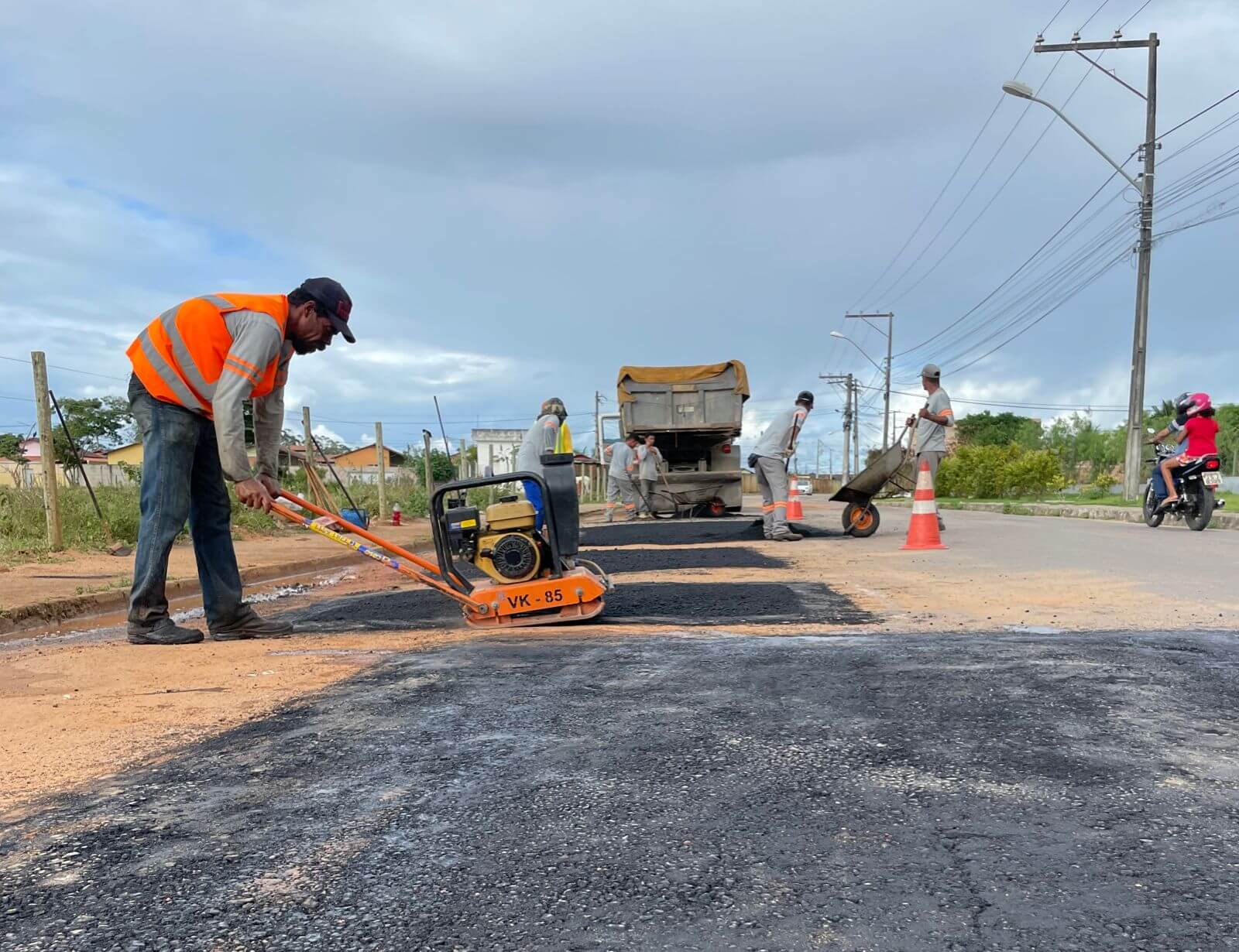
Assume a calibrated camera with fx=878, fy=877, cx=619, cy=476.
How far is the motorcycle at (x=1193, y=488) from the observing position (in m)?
10.5

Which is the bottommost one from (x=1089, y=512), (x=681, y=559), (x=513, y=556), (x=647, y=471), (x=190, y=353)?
(x=681, y=559)

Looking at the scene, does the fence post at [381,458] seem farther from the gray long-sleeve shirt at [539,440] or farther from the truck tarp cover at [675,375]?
the gray long-sleeve shirt at [539,440]

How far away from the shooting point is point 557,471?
4.67 meters

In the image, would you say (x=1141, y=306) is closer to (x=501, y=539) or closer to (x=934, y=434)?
(x=934, y=434)

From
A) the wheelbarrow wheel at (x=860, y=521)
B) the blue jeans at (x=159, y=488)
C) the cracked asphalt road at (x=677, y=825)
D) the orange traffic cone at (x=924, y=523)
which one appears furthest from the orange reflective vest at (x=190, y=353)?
the wheelbarrow wheel at (x=860, y=521)

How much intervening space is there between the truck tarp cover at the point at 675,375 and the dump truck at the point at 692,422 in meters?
0.01

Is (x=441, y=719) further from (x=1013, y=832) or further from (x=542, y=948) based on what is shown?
(x=1013, y=832)

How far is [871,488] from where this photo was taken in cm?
1027

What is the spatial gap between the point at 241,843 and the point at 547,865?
614 mm

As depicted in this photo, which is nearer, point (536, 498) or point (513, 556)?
point (513, 556)

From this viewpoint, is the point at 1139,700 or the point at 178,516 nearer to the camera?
the point at 1139,700

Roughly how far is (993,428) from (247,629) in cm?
7026

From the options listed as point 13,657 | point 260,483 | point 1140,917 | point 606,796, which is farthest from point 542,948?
point 13,657

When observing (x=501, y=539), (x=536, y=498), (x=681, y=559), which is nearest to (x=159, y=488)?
(x=501, y=539)
